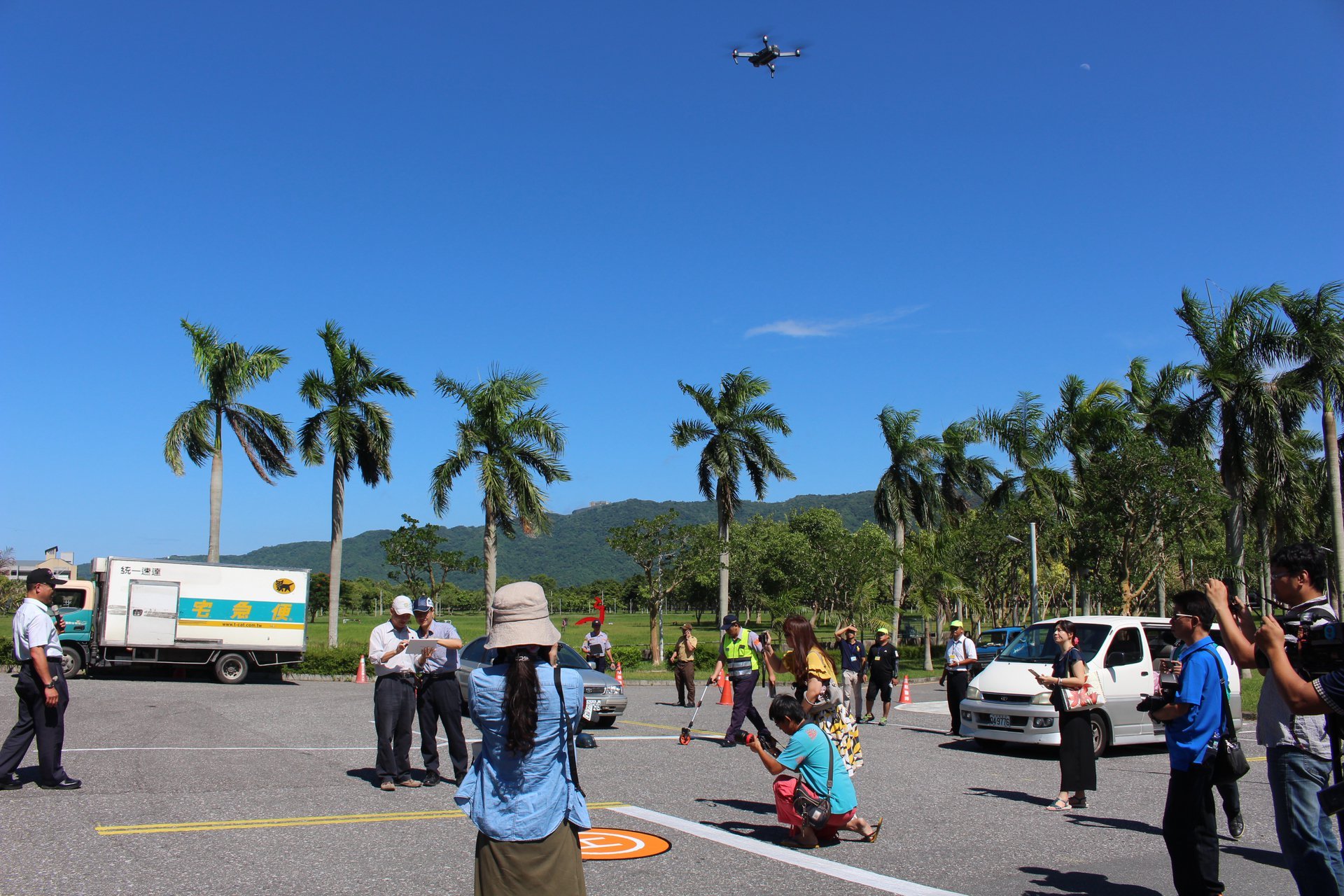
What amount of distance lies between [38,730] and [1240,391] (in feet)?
108

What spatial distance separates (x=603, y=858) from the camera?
681cm

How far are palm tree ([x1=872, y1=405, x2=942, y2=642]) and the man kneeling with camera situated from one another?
1323 inches

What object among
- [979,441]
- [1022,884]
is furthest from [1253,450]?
[1022,884]

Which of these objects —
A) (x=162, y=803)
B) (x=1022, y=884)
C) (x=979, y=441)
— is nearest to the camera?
(x=1022, y=884)

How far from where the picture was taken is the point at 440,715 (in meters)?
10.1

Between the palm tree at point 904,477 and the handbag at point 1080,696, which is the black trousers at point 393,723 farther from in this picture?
the palm tree at point 904,477

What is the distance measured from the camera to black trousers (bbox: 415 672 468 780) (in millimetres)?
9680

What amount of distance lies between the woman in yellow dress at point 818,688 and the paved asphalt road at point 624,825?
772 millimetres

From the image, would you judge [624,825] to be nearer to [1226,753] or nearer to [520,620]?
[1226,753]

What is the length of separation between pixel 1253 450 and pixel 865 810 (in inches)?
1100

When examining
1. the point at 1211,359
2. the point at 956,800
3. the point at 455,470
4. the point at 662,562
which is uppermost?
the point at 1211,359

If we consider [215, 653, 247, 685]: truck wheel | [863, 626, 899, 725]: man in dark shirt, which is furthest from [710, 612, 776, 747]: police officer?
[215, 653, 247, 685]: truck wheel

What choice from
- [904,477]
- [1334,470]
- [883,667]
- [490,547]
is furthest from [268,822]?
[904,477]

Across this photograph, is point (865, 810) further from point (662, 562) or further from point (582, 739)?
point (662, 562)
